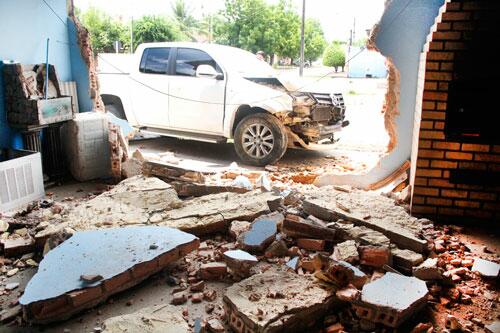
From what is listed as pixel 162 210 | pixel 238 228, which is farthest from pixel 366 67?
pixel 238 228

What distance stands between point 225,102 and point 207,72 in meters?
0.67

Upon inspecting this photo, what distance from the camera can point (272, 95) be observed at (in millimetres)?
6949

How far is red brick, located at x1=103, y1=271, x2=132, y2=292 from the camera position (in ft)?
8.74

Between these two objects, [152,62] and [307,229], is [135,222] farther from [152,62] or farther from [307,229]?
[152,62]

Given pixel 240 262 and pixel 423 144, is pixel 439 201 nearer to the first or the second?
pixel 423 144

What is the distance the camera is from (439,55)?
12.4 feet

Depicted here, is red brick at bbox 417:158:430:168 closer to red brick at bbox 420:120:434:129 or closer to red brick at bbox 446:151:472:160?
red brick at bbox 446:151:472:160

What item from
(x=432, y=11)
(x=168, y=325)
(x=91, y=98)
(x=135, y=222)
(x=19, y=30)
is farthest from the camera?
(x=91, y=98)

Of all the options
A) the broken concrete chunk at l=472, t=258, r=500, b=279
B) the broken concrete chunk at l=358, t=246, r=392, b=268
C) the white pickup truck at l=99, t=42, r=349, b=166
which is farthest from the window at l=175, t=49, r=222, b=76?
the broken concrete chunk at l=472, t=258, r=500, b=279

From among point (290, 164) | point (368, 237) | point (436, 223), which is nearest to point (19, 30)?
point (290, 164)

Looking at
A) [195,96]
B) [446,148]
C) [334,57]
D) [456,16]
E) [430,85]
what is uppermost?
[334,57]

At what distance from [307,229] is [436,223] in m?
1.54

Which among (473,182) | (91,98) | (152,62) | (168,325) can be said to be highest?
(152,62)

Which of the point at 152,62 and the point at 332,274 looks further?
the point at 152,62
